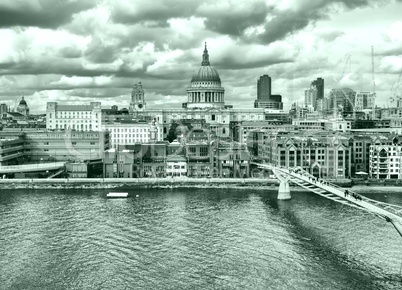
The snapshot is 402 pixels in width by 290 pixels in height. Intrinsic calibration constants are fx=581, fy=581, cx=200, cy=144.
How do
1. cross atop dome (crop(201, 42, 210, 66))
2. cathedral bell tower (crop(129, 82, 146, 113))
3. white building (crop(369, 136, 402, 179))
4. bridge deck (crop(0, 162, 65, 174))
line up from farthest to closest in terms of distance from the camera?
cross atop dome (crop(201, 42, 210, 66)), cathedral bell tower (crop(129, 82, 146, 113)), bridge deck (crop(0, 162, 65, 174)), white building (crop(369, 136, 402, 179))

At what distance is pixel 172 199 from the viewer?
36.7 m

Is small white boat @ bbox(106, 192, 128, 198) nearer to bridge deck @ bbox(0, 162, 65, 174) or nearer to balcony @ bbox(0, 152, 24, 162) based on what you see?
bridge deck @ bbox(0, 162, 65, 174)

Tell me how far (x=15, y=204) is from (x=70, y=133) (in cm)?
2041

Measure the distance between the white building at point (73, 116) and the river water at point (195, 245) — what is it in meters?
42.1

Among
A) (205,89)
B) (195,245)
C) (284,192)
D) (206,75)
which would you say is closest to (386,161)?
(284,192)

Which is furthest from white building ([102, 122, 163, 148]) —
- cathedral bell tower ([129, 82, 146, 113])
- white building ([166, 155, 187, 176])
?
cathedral bell tower ([129, 82, 146, 113])

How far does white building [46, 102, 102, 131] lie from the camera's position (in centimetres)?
7706

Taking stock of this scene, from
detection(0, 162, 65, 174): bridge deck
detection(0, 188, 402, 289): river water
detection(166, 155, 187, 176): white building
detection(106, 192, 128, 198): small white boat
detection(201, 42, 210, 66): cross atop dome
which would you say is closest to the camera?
detection(0, 188, 402, 289): river water

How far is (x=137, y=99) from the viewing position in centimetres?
9994

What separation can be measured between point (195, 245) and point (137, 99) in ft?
255

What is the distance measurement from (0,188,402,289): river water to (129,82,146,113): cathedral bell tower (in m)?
63.1

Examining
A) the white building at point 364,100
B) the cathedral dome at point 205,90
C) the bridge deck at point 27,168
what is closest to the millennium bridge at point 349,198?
the bridge deck at point 27,168

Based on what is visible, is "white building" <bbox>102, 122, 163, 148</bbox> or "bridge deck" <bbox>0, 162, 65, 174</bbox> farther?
"white building" <bbox>102, 122, 163, 148</bbox>

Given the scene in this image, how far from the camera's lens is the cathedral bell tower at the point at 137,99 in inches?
3863
